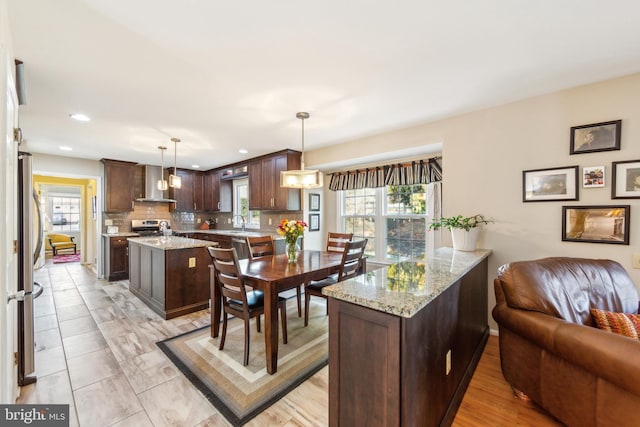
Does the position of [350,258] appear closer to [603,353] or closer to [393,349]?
[393,349]

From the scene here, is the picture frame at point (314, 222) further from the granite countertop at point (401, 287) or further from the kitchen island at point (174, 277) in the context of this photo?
the granite countertop at point (401, 287)

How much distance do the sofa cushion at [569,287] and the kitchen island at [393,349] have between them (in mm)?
417

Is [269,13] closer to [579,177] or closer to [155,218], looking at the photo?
[579,177]

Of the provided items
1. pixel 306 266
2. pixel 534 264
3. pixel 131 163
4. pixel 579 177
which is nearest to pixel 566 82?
pixel 579 177

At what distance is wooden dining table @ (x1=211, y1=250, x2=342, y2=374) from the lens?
6.76 feet

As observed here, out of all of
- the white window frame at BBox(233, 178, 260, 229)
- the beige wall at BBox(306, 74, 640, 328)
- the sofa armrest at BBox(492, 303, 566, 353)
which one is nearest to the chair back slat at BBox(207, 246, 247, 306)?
the sofa armrest at BBox(492, 303, 566, 353)

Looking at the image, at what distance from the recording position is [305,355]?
7.77 feet

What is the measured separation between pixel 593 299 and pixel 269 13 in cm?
278

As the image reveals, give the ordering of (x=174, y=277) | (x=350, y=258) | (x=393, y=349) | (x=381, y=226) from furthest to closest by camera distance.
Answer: (x=381, y=226), (x=174, y=277), (x=350, y=258), (x=393, y=349)

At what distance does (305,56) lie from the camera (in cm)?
183

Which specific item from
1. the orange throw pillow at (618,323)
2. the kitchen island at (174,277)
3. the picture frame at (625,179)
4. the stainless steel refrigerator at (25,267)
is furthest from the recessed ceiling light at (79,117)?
the picture frame at (625,179)

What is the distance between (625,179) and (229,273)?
10.9 ft

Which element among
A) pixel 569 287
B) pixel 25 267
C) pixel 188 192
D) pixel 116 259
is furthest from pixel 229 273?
pixel 188 192

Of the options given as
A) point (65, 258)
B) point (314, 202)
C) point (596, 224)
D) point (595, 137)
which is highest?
point (595, 137)
